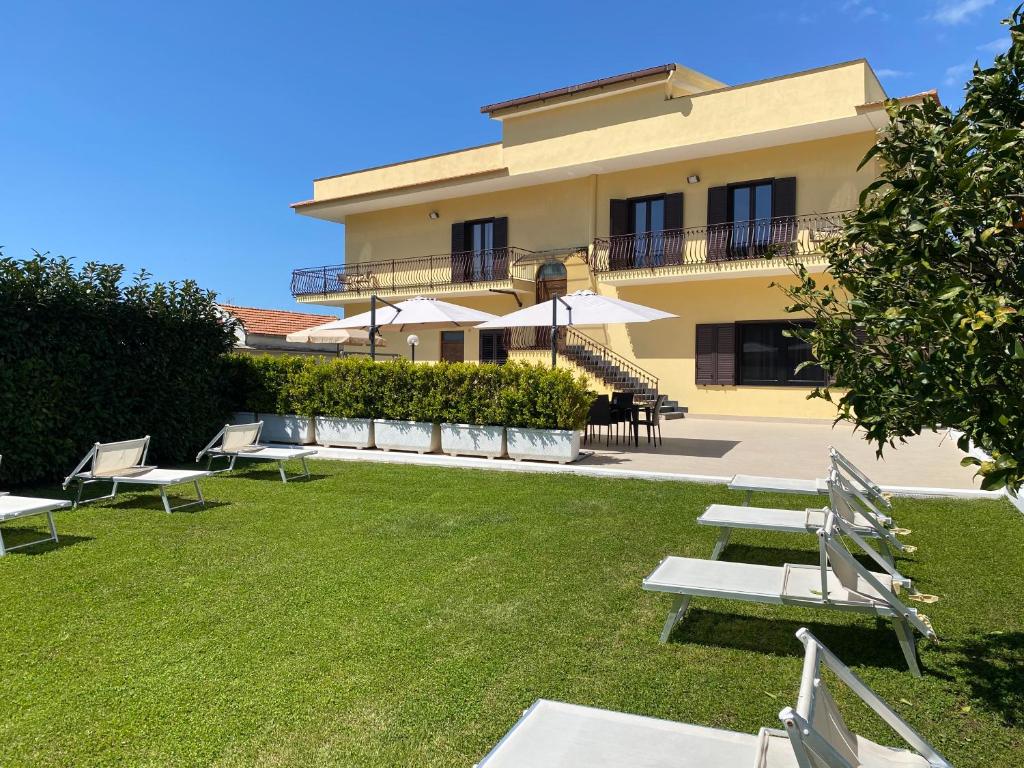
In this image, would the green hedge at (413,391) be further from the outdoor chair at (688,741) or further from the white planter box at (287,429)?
the outdoor chair at (688,741)

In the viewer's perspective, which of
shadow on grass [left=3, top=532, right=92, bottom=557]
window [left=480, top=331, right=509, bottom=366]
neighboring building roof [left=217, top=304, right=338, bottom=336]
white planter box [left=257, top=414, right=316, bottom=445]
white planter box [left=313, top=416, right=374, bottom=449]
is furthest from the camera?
neighboring building roof [left=217, top=304, right=338, bottom=336]

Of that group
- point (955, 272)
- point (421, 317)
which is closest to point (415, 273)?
point (421, 317)

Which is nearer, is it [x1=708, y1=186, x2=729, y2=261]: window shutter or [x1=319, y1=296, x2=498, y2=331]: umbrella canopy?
[x1=319, y1=296, x2=498, y2=331]: umbrella canopy

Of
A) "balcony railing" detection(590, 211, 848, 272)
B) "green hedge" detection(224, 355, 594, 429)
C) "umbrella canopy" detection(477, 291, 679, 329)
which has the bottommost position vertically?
"green hedge" detection(224, 355, 594, 429)

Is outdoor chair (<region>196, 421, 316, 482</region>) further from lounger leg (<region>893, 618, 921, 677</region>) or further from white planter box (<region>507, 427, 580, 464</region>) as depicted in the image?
lounger leg (<region>893, 618, 921, 677</region>)

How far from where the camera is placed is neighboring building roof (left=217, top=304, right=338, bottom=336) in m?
27.5

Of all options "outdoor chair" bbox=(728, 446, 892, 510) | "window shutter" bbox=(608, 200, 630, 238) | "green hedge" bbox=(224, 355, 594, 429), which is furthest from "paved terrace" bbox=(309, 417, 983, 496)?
"window shutter" bbox=(608, 200, 630, 238)

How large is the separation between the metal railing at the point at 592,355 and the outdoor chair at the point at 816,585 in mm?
13307

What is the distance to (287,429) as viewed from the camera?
481 inches

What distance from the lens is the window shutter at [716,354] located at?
59.6 ft

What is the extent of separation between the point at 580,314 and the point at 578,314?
3 centimetres

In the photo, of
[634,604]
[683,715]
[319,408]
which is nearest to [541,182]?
[319,408]

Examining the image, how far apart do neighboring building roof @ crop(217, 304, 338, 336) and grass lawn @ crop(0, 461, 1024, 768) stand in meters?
21.9

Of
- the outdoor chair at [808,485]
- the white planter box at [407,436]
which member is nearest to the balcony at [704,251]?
the white planter box at [407,436]
